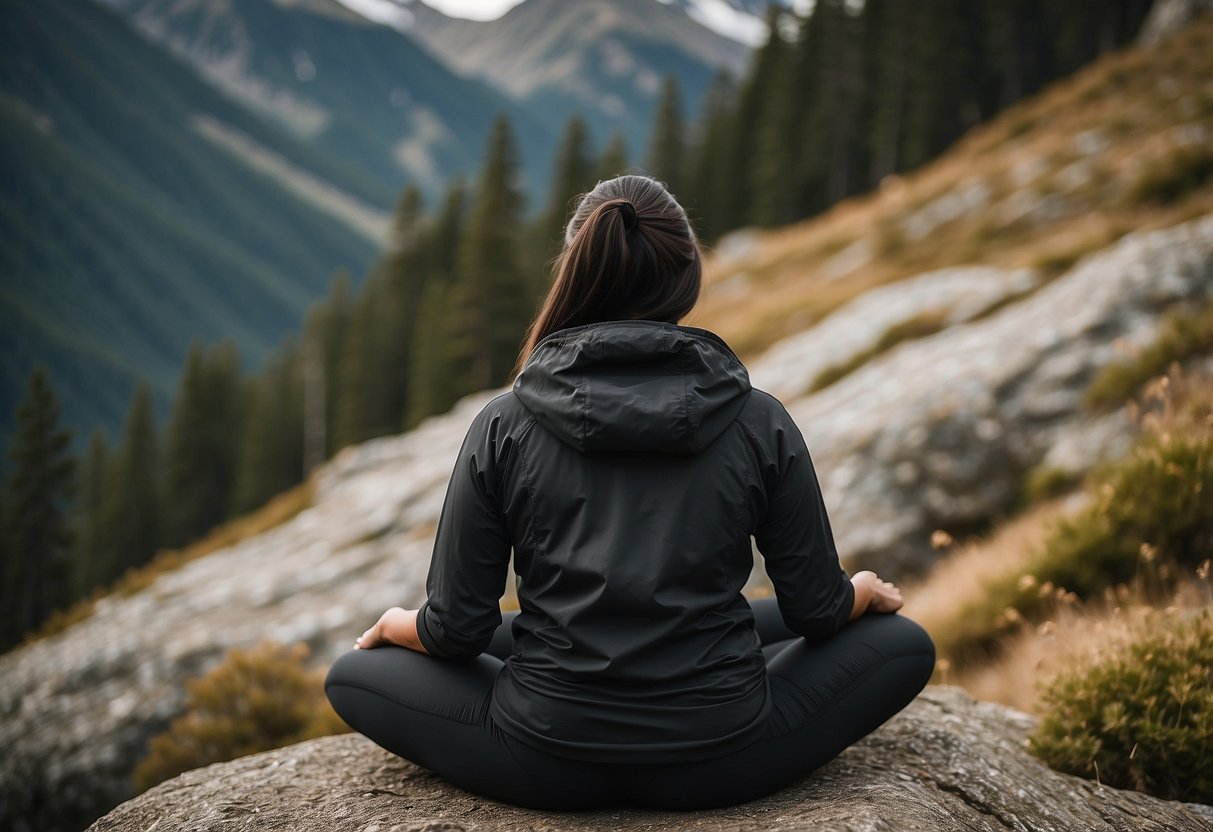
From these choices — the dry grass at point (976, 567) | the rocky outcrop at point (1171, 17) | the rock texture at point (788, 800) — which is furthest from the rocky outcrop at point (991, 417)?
the rocky outcrop at point (1171, 17)

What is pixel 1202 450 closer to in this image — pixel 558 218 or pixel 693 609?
pixel 693 609

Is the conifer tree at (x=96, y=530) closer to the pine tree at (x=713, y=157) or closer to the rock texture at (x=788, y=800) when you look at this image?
the pine tree at (x=713, y=157)

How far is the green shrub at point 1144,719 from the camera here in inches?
129

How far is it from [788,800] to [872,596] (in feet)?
2.61

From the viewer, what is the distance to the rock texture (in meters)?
2.57

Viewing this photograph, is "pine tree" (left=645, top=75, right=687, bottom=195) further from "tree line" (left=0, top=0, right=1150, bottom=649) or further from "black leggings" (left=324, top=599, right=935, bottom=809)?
"black leggings" (left=324, top=599, right=935, bottom=809)

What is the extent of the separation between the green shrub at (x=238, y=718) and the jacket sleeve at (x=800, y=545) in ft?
15.7

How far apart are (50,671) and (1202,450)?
15.0 metres

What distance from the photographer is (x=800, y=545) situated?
101 inches

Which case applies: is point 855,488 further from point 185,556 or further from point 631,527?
point 185,556

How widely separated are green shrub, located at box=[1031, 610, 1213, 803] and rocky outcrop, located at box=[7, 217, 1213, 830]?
271 cm

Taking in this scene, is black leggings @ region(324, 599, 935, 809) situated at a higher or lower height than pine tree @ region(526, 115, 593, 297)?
lower

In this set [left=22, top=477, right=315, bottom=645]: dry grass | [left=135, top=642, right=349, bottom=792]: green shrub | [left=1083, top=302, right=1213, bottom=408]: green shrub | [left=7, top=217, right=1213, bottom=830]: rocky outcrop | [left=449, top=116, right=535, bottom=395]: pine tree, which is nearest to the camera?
[left=135, top=642, right=349, bottom=792]: green shrub

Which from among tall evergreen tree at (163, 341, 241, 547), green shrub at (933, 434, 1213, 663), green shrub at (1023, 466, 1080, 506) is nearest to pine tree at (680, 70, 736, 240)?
tall evergreen tree at (163, 341, 241, 547)
